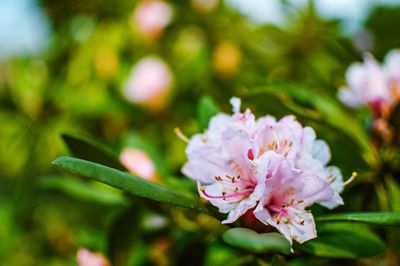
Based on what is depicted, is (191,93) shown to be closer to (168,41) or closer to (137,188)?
(168,41)

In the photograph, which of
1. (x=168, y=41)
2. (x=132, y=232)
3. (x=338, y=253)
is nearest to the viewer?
(x=338, y=253)

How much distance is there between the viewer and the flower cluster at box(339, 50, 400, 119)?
1.15m

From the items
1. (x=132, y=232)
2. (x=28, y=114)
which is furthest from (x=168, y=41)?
(x=132, y=232)

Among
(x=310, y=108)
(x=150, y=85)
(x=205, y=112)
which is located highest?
(x=150, y=85)

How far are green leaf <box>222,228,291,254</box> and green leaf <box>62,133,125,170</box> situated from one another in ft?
0.97

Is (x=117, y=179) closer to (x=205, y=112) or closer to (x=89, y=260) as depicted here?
(x=205, y=112)

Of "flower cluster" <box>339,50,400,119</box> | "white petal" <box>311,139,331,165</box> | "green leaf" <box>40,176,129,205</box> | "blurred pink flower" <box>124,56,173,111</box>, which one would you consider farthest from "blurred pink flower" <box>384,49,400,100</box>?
"blurred pink flower" <box>124,56,173,111</box>

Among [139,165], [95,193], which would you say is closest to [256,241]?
[139,165]

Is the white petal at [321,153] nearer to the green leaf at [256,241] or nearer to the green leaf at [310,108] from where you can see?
the green leaf at [310,108]

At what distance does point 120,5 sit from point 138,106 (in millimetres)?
705

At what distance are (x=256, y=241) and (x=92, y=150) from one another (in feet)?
1.23

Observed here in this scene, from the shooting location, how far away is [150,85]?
1.93m

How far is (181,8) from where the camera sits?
7.98 ft

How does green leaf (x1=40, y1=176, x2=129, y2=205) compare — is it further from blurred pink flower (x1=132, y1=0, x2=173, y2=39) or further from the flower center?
blurred pink flower (x1=132, y1=0, x2=173, y2=39)
